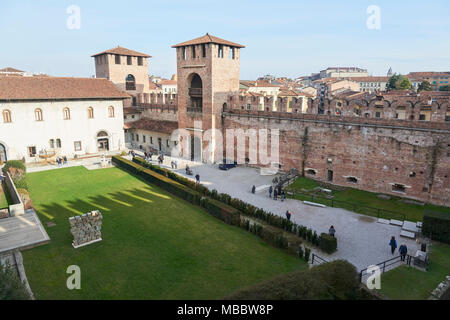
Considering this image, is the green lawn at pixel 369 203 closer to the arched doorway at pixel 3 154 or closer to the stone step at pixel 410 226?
the stone step at pixel 410 226

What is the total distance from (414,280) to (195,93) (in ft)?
75.4

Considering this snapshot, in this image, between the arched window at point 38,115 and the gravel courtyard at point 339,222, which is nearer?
the gravel courtyard at point 339,222

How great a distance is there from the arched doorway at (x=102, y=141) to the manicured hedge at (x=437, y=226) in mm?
29205

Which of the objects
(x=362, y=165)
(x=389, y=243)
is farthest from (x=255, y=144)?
(x=389, y=243)

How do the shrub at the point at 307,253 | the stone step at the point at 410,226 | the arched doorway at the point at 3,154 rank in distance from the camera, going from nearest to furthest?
the shrub at the point at 307,253
the stone step at the point at 410,226
the arched doorway at the point at 3,154

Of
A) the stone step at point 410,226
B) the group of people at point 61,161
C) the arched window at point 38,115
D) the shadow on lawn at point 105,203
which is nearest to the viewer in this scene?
the stone step at point 410,226

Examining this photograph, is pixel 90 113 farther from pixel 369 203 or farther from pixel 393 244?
pixel 393 244

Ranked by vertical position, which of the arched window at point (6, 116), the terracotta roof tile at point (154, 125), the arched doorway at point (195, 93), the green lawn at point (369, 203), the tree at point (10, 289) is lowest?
the green lawn at point (369, 203)

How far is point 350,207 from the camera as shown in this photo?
18.6 metres

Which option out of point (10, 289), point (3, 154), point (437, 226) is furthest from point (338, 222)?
point (3, 154)

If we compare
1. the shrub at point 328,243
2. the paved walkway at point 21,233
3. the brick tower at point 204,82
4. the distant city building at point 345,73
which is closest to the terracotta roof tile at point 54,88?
the brick tower at point 204,82

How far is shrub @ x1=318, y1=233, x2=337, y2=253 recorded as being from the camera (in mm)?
13414

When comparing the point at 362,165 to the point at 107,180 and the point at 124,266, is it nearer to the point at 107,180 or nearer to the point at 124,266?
the point at 124,266

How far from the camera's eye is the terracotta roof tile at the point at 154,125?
109ft
